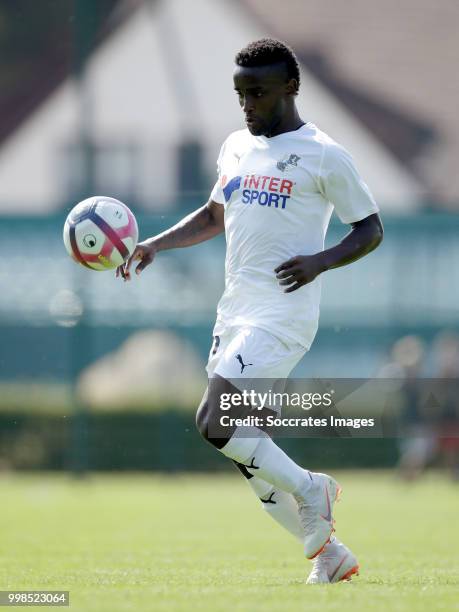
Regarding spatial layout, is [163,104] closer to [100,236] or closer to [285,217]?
[100,236]

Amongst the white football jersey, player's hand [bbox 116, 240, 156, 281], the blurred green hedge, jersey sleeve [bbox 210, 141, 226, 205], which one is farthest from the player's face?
the blurred green hedge

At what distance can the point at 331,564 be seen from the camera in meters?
6.07

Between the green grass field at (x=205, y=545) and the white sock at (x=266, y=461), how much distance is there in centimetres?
45

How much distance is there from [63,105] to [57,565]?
832 inches

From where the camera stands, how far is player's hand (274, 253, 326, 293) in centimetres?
586

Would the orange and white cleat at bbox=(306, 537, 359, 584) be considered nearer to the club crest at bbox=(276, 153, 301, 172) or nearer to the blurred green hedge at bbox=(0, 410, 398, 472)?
the club crest at bbox=(276, 153, 301, 172)

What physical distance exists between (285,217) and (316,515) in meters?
1.33

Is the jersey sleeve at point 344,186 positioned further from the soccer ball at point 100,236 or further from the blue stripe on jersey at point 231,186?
the soccer ball at point 100,236

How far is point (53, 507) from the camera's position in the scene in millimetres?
12641

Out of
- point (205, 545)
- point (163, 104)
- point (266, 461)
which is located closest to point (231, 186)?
point (266, 461)


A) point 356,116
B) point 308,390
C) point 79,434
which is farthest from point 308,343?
point 356,116

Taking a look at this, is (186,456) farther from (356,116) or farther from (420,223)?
(356,116)

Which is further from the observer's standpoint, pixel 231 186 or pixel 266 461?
pixel 231 186

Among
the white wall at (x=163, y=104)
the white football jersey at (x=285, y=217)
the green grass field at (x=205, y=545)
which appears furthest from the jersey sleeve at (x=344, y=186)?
the white wall at (x=163, y=104)
